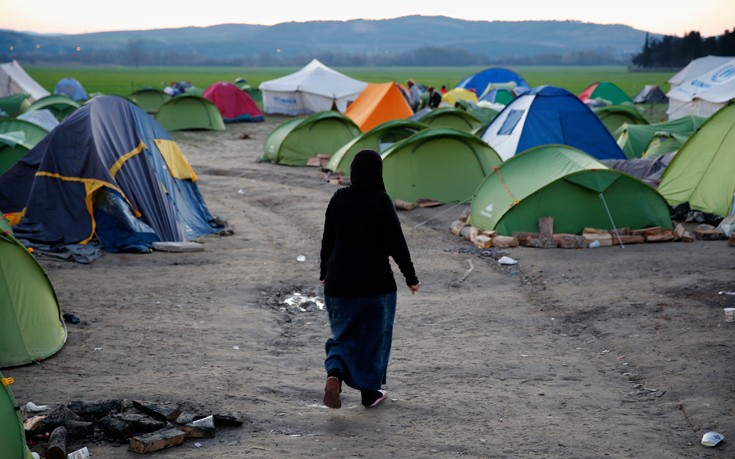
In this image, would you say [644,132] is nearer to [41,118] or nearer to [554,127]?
[554,127]

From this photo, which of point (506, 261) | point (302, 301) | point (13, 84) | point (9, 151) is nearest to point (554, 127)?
point (506, 261)

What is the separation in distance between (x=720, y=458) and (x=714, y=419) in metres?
0.67

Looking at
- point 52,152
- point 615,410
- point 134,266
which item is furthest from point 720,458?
point 52,152

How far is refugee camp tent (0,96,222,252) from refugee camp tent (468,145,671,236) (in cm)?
526

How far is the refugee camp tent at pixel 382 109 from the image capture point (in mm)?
28453

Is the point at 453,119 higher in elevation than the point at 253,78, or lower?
higher

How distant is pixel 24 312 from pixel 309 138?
17269 millimetres

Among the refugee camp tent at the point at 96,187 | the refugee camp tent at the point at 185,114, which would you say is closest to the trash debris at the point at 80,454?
the refugee camp tent at the point at 96,187

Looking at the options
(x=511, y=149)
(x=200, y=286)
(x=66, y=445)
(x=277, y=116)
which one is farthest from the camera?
(x=277, y=116)

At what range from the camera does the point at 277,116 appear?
42312mm

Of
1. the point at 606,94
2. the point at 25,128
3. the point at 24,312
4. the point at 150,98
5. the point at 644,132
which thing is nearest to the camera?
the point at 24,312

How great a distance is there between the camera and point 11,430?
5113 millimetres

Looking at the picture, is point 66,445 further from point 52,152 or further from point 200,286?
point 52,152

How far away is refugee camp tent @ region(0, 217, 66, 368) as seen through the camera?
24.4 ft
